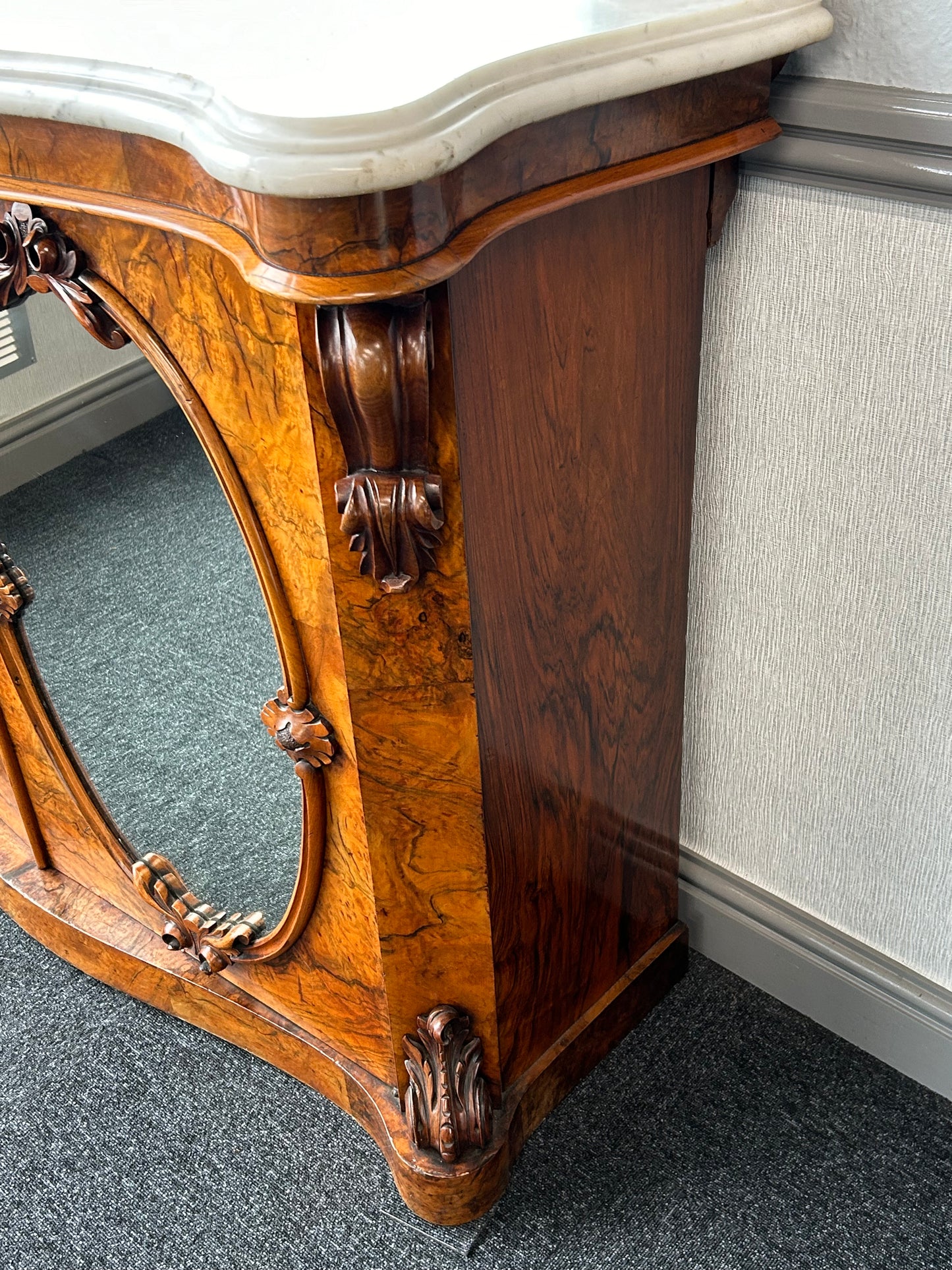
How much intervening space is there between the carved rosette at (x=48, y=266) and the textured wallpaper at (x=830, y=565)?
0.55 metres

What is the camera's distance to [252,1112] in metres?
1.34

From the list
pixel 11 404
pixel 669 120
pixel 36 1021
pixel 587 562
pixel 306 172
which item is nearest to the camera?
pixel 306 172

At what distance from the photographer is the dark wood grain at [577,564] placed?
→ 0.90 m

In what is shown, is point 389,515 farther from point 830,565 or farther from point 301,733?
point 830,565

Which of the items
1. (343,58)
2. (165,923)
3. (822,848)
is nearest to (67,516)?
(165,923)

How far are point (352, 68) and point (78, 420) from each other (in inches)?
20.8

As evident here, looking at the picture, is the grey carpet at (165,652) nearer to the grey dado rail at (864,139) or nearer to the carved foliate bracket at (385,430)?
the carved foliate bracket at (385,430)

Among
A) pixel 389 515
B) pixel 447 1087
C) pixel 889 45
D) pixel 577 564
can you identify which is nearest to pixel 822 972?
pixel 447 1087

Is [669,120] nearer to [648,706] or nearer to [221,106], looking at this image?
[221,106]

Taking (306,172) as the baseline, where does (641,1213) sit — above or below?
below

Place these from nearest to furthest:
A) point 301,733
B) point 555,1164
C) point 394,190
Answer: point 394,190 < point 301,733 < point 555,1164

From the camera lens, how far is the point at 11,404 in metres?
1.19

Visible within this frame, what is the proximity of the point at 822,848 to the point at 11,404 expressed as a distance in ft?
3.17

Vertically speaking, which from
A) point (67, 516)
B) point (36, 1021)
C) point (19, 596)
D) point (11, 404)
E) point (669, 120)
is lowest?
point (36, 1021)
